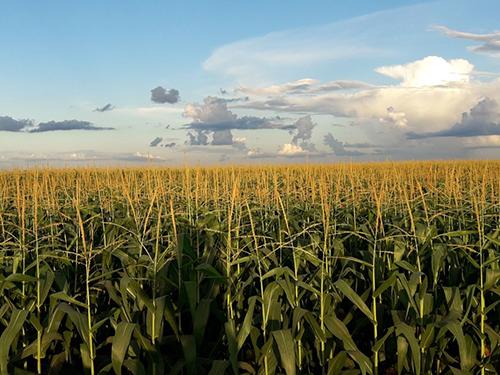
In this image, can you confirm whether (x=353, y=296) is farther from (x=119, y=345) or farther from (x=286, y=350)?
(x=119, y=345)

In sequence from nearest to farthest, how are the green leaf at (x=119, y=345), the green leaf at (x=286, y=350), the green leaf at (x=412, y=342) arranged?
1. the green leaf at (x=286, y=350)
2. the green leaf at (x=119, y=345)
3. the green leaf at (x=412, y=342)

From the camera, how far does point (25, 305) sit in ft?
13.2

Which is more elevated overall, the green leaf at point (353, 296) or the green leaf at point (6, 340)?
the green leaf at point (353, 296)

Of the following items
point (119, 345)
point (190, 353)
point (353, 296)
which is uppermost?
point (353, 296)

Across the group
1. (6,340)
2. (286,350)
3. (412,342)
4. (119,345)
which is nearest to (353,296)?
(412,342)

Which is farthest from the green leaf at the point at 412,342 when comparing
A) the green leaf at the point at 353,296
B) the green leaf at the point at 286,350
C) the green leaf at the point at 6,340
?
the green leaf at the point at 6,340

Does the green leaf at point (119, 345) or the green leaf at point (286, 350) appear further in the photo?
the green leaf at point (119, 345)

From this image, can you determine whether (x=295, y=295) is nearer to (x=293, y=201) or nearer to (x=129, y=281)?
(x=129, y=281)

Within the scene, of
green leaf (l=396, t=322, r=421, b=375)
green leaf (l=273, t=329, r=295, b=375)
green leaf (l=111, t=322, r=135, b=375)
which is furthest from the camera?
green leaf (l=396, t=322, r=421, b=375)

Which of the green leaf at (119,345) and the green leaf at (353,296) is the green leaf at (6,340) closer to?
the green leaf at (119,345)

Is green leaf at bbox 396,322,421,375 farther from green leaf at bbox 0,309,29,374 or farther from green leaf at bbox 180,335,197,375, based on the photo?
green leaf at bbox 0,309,29,374

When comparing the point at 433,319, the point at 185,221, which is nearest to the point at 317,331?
the point at 433,319

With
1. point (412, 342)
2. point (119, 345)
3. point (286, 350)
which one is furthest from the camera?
point (412, 342)

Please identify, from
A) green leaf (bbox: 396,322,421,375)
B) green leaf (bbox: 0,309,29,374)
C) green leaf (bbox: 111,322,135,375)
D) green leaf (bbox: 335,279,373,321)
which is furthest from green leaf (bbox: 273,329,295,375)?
green leaf (bbox: 0,309,29,374)
